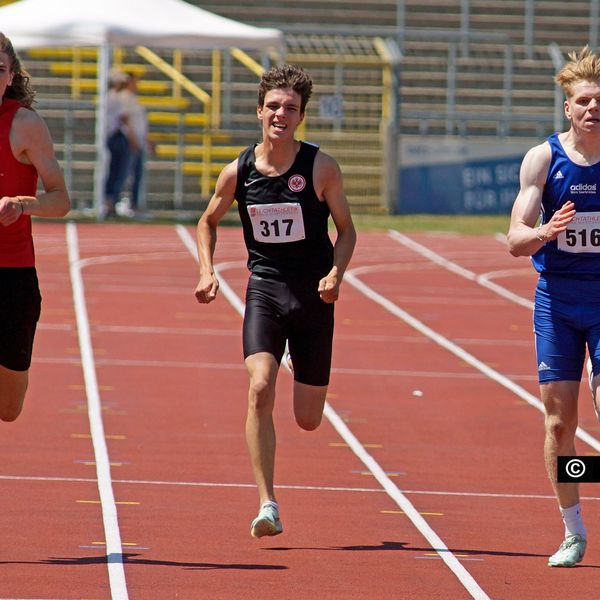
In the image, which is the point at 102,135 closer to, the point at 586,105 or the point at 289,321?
the point at 289,321

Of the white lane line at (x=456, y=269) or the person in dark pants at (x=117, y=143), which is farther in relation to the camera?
the person in dark pants at (x=117, y=143)

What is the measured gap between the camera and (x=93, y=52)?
29.8m

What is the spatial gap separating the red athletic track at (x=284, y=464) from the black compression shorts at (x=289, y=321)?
79 cm

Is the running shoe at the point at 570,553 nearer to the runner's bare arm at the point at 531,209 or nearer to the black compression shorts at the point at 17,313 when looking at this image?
the runner's bare arm at the point at 531,209

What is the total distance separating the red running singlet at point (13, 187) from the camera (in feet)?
21.3

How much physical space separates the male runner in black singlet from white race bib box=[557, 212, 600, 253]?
3.44ft

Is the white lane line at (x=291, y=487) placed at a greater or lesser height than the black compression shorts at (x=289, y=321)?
lesser

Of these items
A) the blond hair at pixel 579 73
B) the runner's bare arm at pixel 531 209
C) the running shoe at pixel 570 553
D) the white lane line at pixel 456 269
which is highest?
the blond hair at pixel 579 73

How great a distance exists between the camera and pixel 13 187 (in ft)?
21.4

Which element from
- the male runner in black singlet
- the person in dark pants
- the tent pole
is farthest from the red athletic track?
the person in dark pants

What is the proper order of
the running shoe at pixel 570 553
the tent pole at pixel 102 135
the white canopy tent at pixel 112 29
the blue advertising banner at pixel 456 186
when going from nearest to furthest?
1. the running shoe at pixel 570 553
2. the white canopy tent at pixel 112 29
3. the tent pole at pixel 102 135
4. the blue advertising banner at pixel 456 186

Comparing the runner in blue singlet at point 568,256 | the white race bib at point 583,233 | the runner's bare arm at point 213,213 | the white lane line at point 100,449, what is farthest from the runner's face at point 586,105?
the white lane line at point 100,449

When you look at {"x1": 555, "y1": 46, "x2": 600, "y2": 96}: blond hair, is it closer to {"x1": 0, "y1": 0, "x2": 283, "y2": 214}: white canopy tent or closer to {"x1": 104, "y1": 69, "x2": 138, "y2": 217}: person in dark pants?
{"x1": 0, "y1": 0, "x2": 283, "y2": 214}: white canopy tent

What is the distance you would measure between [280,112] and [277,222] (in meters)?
0.47
